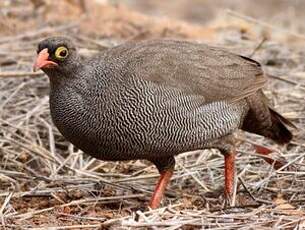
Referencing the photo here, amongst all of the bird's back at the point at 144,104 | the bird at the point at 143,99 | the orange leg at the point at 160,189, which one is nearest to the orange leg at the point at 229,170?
the bird at the point at 143,99

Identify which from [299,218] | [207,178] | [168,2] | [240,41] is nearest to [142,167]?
[207,178]

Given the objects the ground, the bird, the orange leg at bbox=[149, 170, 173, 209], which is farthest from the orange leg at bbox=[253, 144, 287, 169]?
the orange leg at bbox=[149, 170, 173, 209]

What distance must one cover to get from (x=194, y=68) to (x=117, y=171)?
1.36m

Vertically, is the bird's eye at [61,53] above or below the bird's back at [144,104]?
above

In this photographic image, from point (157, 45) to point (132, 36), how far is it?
4.06 m

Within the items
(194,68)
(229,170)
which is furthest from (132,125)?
(229,170)

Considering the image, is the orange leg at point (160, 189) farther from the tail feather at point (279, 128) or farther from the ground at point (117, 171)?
the tail feather at point (279, 128)

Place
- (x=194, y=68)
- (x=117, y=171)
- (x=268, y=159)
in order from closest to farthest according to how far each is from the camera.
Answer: (x=194, y=68) → (x=268, y=159) → (x=117, y=171)

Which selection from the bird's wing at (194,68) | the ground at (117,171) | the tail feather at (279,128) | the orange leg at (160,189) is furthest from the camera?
the tail feather at (279,128)

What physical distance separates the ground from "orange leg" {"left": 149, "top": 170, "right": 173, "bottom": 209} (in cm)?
8

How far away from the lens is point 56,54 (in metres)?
6.21

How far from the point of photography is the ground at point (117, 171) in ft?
19.4

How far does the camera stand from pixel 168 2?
1762 centimetres

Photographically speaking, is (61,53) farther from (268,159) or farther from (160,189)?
(268,159)
